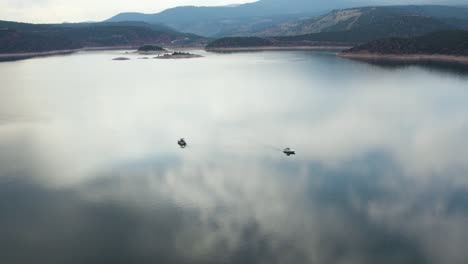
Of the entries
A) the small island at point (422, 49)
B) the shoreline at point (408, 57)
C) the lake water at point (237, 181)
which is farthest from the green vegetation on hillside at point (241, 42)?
the lake water at point (237, 181)

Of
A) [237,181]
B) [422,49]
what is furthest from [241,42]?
[237,181]

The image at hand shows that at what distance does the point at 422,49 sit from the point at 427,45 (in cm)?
182

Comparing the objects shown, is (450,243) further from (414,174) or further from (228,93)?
(228,93)

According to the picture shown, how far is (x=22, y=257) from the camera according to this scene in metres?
17.4

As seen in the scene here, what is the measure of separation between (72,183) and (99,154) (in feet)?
21.4

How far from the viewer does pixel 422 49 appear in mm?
108312

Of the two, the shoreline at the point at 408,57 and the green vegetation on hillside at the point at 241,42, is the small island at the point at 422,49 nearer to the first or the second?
the shoreline at the point at 408,57

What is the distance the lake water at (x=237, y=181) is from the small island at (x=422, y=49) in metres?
53.9

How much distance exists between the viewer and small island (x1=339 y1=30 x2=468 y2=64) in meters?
99.9

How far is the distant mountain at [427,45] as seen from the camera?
100719 millimetres

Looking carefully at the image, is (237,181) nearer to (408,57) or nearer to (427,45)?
(408,57)

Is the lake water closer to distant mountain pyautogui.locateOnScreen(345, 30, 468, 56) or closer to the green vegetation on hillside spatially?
distant mountain pyautogui.locateOnScreen(345, 30, 468, 56)

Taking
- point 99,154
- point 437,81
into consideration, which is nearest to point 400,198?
point 99,154

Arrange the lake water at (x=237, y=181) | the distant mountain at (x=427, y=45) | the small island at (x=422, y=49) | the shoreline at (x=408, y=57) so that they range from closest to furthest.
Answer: the lake water at (x=237, y=181) < the shoreline at (x=408, y=57) < the small island at (x=422, y=49) < the distant mountain at (x=427, y=45)
